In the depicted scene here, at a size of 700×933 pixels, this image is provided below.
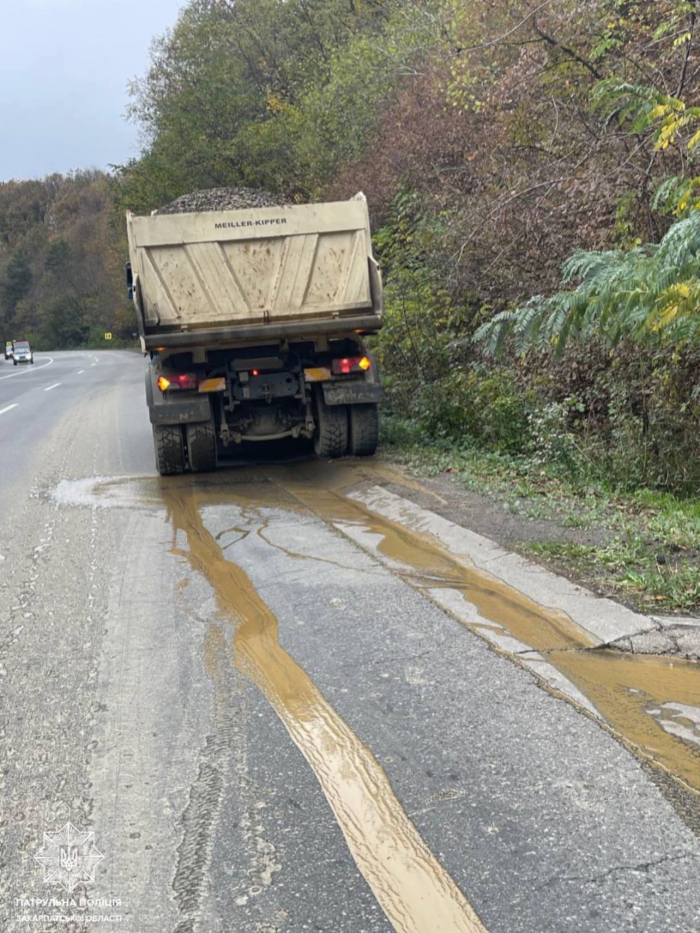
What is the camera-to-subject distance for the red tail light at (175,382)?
9.87 metres

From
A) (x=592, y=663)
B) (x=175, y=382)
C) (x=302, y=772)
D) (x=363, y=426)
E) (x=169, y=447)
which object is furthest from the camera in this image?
(x=363, y=426)

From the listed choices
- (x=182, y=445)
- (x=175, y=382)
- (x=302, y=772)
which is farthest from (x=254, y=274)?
(x=302, y=772)

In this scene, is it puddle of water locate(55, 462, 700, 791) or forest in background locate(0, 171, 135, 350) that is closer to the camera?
puddle of water locate(55, 462, 700, 791)

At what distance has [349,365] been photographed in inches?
403

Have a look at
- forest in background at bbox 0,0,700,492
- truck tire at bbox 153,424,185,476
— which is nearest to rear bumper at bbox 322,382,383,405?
forest in background at bbox 0,0,700,492

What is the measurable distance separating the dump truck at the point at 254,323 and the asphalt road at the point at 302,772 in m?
3.74

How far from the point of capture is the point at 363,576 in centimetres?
604

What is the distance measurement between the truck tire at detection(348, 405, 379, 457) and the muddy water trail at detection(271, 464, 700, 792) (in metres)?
3.26

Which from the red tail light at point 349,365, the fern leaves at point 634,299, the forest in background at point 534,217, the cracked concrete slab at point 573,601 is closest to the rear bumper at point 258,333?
the red tail light at point 349,365

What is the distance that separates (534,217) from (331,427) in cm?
339

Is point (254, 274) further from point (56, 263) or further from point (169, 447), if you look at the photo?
point (56, 263)

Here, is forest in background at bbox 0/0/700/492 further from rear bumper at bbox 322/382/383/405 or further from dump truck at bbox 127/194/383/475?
dump truck at bbox 127/194/383/475

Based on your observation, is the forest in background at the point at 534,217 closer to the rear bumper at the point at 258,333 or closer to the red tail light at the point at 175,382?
the rear bumper at the point at 258,333

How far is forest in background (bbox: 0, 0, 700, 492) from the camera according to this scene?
7297 mm
